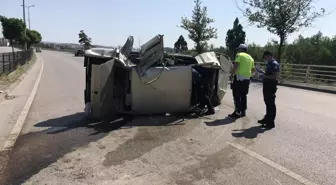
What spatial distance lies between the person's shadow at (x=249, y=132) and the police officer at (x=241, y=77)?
110 cm

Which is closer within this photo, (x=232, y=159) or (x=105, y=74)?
(x=232, y=159)

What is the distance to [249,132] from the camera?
6910mm

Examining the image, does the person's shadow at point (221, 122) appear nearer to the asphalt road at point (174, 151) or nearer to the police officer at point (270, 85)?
the asphalt road at point (174, 151)

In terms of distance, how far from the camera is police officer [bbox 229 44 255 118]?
324 inches

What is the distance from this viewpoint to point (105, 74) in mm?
7574

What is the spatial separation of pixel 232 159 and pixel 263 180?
86cm

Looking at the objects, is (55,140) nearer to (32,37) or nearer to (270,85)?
(270,85)

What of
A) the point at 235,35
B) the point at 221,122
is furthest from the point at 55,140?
the point at 235,35

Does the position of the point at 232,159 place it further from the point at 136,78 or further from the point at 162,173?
the point at 136,78

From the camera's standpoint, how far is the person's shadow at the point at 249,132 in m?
6.61

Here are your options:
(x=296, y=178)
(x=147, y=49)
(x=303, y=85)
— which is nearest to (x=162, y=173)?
(x=296, y=178)

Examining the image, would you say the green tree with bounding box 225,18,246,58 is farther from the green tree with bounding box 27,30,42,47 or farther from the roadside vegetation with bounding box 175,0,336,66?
the green tree with bounding box 27,30,42,47

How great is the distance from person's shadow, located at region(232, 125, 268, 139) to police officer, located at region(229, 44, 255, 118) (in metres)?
1.10

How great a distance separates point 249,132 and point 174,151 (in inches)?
75.7
